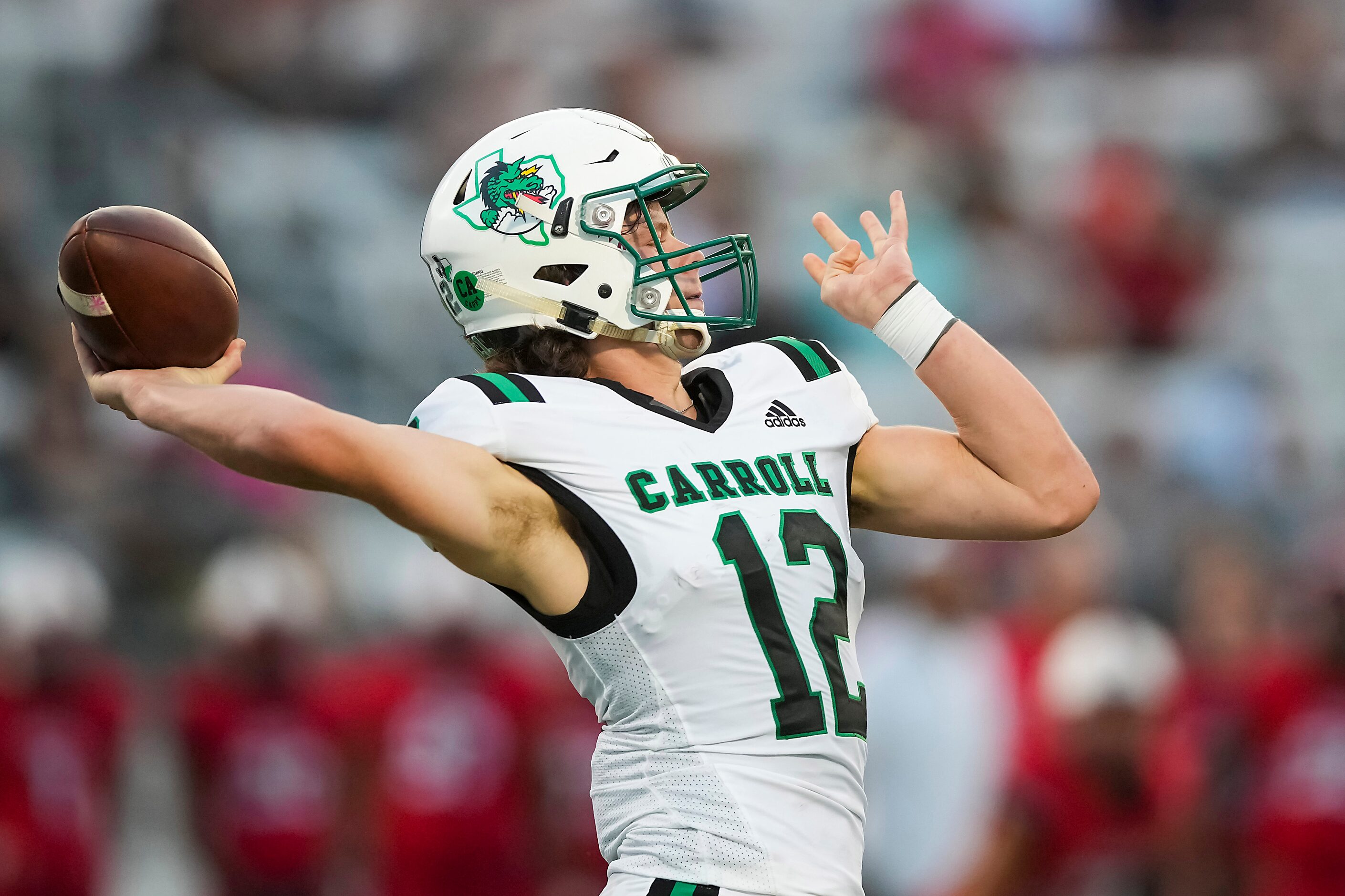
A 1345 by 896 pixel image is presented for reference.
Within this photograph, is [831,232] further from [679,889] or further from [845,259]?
[679,889]

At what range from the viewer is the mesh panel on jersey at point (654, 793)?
283 cm

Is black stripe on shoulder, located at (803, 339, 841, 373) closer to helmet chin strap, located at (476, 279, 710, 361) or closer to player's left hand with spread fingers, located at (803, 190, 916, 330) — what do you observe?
player's left hand with spread fingers, located at (803, 190, 916, 330)

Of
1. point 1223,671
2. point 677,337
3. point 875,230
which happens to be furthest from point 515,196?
point 1223,671

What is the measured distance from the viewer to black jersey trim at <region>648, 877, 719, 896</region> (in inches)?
111

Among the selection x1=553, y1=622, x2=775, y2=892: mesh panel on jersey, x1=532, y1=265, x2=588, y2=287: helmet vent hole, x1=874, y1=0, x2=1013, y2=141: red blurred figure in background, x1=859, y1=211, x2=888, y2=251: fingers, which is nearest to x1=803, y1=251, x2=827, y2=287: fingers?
x1=859, y1=211, x2=888, y2=251: fingers

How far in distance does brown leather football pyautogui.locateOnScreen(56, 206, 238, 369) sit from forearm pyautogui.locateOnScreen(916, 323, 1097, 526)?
131 centimetres

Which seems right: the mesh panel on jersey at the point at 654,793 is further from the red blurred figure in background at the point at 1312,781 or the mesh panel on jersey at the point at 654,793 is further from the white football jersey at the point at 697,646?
the red blurred figure in background at the point at 1312,781

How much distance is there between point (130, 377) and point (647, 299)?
964 millimetres

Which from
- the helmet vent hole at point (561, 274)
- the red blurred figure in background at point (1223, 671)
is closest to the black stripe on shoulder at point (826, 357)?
the helmet vent hole at point (561, 274)

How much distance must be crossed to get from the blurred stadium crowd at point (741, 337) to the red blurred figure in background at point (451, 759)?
2 centimetres

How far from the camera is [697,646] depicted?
9.48ft

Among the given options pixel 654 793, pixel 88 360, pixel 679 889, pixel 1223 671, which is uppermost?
pixel 88 360

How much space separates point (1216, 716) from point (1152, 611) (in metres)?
1.57

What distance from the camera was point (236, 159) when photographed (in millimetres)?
9602
